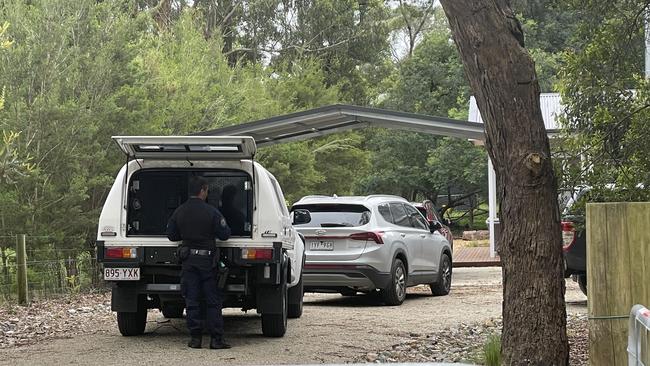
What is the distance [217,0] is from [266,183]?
38.0 metres

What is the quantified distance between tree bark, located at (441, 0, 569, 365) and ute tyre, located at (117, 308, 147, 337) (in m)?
4.94

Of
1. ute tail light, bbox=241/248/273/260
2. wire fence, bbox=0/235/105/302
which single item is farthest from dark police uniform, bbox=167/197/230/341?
wire fence, bbox=0/235/105/302

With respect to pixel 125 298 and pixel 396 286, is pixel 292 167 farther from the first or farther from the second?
pixel 125 298

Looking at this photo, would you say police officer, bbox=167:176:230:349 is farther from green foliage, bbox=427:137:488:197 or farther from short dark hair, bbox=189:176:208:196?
green foliage, bbox=427:137:488:197

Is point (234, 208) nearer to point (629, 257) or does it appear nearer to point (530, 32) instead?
point (629, 257)

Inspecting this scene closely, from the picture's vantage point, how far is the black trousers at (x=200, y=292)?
1060 cm

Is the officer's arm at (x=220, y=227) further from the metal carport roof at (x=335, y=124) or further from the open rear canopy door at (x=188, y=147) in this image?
the metal carport roof at (x=335, y=124)

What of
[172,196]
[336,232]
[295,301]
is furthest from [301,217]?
[172,196]

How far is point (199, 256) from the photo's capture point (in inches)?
417

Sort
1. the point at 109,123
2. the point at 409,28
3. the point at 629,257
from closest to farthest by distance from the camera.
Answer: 1. the point at 629,257
2. the point at 109,123
3. the point at 409,28

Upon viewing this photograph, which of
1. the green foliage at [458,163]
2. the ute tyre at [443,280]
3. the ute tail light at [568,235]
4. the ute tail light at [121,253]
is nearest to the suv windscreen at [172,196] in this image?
the ute tail light at [121,253]

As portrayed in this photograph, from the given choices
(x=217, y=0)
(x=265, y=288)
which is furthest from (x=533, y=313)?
(x=217, y=0)

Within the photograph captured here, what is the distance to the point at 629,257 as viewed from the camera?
7520mm

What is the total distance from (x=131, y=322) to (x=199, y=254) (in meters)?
1.62
